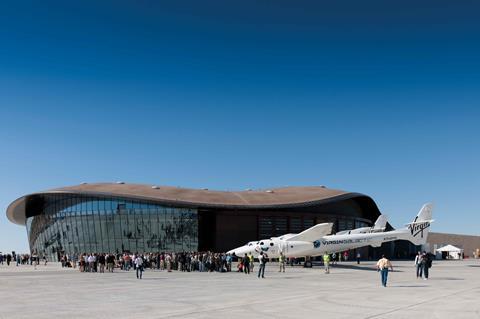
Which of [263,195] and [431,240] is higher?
[263,195]

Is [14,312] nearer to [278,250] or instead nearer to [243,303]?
[243,303]

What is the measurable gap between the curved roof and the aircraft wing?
21.1 metres

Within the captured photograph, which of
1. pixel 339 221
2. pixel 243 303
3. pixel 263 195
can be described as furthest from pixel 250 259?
pixel 339 221

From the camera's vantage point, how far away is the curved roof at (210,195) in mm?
69812

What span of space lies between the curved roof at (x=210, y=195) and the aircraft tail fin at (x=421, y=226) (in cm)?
1834

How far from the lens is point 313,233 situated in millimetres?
48312

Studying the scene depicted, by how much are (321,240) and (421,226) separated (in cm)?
1369

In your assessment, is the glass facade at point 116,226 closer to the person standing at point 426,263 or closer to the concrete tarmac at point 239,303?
the person standing at point 426,263

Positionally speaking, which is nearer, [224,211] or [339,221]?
[224,211]

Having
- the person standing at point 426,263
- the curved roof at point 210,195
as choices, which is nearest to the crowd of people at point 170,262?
the person standing at point 426,263

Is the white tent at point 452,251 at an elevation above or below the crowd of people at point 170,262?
below

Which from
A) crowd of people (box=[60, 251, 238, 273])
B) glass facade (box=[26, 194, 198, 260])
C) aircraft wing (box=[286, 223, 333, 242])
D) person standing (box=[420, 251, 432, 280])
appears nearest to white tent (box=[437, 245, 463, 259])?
glass facade (box=[26, 194, 198, 260])

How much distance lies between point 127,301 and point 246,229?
5329cm

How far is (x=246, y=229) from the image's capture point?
7131cm
